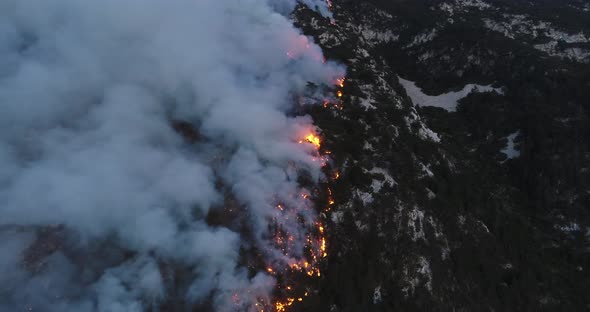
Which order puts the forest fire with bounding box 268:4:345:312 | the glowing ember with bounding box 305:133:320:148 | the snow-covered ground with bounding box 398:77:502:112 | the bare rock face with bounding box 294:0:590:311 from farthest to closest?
the snow-covered ground with bounding box 398:77:502:112 < the glowing ember with bounding box 305:133:320:148 < the bare rock face with bounding box 294:0:590:311 < the forest fire with bounding box 268:4:345:312

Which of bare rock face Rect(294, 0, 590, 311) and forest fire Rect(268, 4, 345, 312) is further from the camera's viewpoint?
bare rock face Rect(294, 0, 590, 311)

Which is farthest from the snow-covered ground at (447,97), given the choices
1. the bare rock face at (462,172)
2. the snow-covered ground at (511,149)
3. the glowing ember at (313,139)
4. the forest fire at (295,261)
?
the forest fire at (295,261)

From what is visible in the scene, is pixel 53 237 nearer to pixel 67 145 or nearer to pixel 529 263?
pixel 67 145

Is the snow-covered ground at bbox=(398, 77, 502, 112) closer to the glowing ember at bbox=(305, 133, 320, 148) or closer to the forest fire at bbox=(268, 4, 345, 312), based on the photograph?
the glowing ember at bbox=(305, 133, 320, 148)

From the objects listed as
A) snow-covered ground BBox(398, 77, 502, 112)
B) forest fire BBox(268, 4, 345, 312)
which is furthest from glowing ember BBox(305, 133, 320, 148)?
snow-covered ground BBox(398, 77, 502, 112)

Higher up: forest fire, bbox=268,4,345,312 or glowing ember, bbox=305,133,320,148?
glowing ember, bbox=305,133,320,148

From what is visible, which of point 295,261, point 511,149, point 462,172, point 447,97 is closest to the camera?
point 295,261

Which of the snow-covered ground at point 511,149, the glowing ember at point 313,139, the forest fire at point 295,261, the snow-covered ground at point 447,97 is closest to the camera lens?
the forest fire at point 295,261

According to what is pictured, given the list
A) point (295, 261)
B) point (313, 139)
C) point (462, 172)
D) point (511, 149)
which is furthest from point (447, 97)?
point (295, 261)

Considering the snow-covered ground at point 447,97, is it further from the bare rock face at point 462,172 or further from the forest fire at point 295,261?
the forest fire at point 295,261

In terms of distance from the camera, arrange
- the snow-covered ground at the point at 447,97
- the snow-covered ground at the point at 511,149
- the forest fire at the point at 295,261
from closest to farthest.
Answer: the forest fire at the point at 295,261
the snow-covered ground at the point at 511,149
the snow-covered ground at the point at 447,97

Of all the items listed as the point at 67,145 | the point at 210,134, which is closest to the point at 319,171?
the point at 210,134

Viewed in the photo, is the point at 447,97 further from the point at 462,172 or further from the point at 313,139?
the point at 313,139
